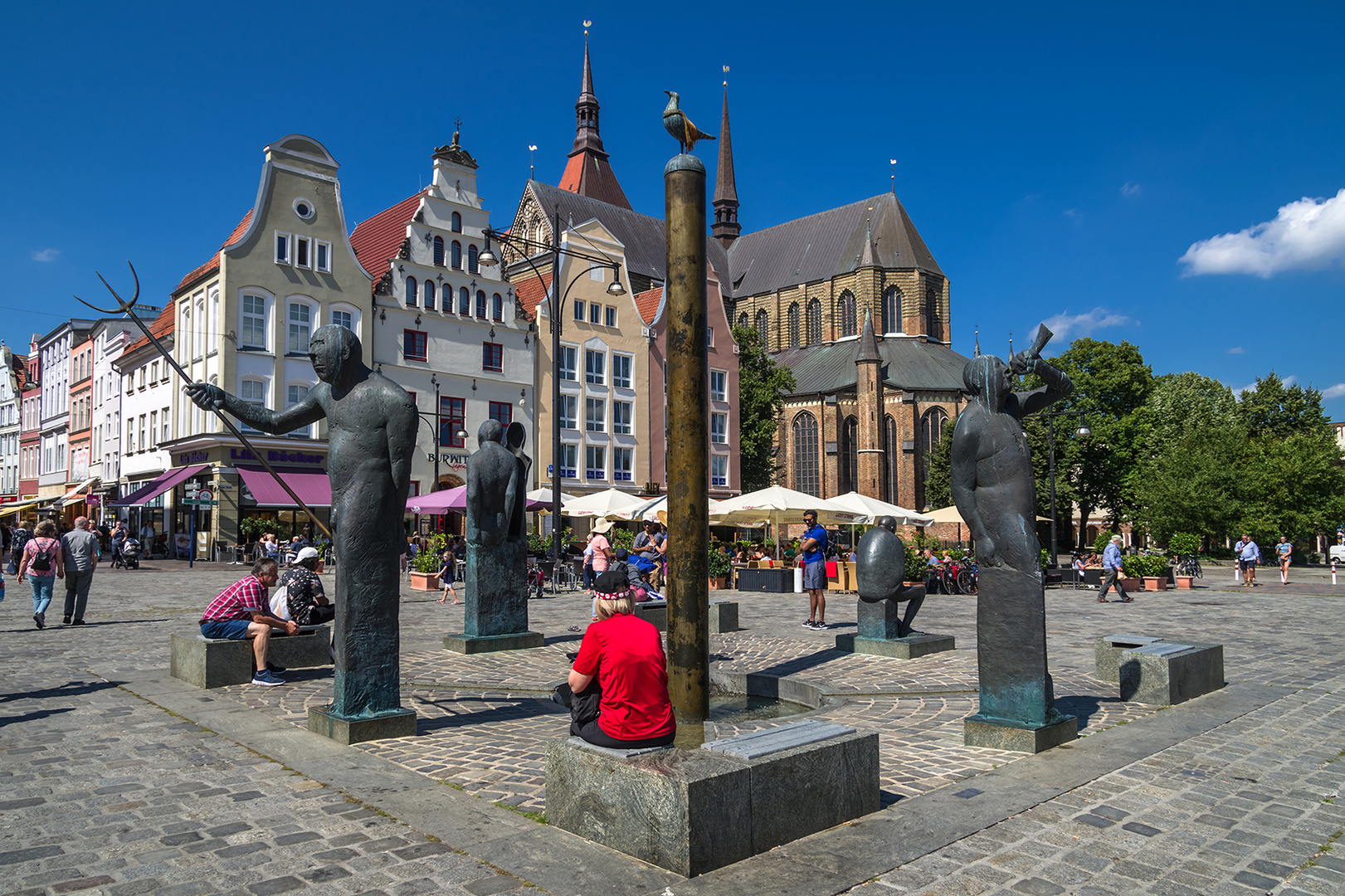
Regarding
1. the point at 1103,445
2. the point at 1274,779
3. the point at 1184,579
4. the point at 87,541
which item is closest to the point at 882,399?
the point at 1103,445

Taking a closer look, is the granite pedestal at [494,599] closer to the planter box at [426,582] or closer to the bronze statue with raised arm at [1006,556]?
the bronze statue with raised arm at [1006,556]

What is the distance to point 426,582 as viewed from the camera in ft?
69.9

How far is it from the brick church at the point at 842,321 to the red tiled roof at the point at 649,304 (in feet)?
22.9

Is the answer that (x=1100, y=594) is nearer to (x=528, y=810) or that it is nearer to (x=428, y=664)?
(x=428, y=664)

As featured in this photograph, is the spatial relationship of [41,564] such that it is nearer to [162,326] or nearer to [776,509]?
[776,509]

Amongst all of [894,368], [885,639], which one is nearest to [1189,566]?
[885,639]

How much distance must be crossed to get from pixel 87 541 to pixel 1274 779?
583 inches

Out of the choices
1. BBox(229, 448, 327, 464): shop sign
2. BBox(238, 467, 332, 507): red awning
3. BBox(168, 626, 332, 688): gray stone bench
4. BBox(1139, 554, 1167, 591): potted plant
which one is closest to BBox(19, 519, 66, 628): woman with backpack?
BBox(168, 626, 332, 688): gray stone bench

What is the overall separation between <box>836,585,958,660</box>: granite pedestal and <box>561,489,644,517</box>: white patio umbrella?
14.3 m

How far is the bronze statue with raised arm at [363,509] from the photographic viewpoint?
630cm

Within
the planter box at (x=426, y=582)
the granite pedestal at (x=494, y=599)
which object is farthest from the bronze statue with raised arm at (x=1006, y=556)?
the planter box at (x=426, y=582)

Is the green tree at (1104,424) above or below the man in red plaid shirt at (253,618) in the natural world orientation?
above

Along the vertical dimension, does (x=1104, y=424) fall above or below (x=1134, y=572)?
above

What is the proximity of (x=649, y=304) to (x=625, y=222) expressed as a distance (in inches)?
691
